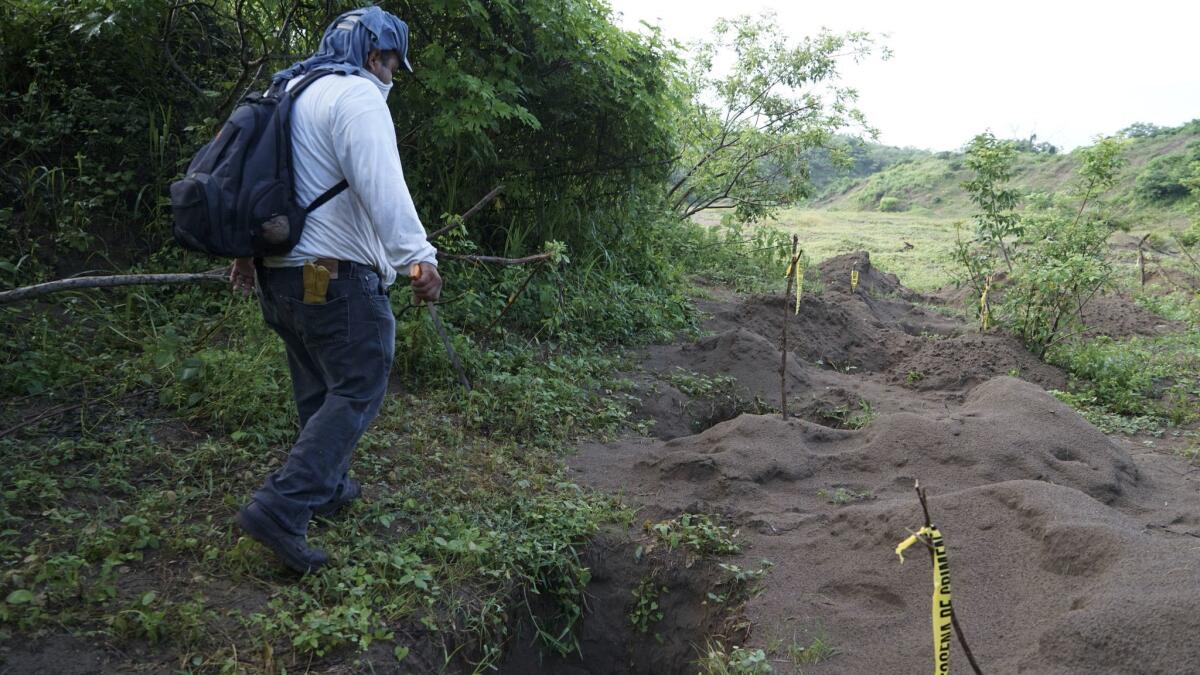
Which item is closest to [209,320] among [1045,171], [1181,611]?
[1181,611]

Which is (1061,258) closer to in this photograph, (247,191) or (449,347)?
Result: (449,347)

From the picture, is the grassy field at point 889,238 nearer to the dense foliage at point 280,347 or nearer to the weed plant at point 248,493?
the dense foliage at point 280,347

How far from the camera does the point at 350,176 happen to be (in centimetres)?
296

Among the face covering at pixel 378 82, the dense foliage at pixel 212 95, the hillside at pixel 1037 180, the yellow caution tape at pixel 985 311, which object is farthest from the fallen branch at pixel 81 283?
the hillside at pixel 1037 180

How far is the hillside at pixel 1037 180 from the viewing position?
17953 millimetres

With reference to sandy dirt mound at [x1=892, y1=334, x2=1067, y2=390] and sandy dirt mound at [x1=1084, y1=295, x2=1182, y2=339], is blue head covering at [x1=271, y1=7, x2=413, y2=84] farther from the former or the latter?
sandy dirt mound at [x1=1084, y1=295, x2=1182, y2=339]

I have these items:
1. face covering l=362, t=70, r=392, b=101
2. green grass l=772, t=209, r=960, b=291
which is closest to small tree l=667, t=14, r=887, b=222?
green grass l=772, t=209, r=960, b=291

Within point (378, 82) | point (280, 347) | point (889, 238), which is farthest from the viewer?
point (889, 238)

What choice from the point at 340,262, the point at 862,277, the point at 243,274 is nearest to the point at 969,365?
the point at 862,277

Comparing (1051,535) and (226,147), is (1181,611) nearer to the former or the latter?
(1051,535)

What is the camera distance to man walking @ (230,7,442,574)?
2932mm

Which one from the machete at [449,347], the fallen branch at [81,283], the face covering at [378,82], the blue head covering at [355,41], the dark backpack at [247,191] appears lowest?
the machete at [449,347]

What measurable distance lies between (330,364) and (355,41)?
3.72ft

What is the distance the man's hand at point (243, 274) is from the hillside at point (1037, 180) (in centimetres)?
1573
